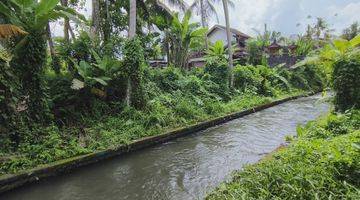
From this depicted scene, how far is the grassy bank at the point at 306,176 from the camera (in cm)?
415

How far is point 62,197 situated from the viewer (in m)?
5.93

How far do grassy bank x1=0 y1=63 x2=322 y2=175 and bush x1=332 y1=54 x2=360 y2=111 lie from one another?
15.2ft

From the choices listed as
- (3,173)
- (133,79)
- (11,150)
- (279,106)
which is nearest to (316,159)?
(3,173)

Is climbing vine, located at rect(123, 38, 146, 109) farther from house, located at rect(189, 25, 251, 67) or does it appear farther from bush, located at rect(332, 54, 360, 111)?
house, located at rect(189, 25, 251, 67)

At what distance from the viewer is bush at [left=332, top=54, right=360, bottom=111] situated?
28.5 ft

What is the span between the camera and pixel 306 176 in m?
4.34

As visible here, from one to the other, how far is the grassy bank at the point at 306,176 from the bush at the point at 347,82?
3620 millimetres

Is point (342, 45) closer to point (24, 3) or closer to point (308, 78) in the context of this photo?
point (24, 3)

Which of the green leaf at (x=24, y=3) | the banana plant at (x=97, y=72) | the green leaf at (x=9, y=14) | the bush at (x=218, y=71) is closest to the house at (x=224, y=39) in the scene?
the bush at (x=218, y=71)

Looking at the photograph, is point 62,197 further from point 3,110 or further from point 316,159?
point 316,159

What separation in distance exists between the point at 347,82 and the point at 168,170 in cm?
531

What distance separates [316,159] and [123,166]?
4280mm

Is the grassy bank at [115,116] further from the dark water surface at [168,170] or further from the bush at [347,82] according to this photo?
the bush at [347,82]

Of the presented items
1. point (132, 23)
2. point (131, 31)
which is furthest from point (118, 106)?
point (132, 23)
